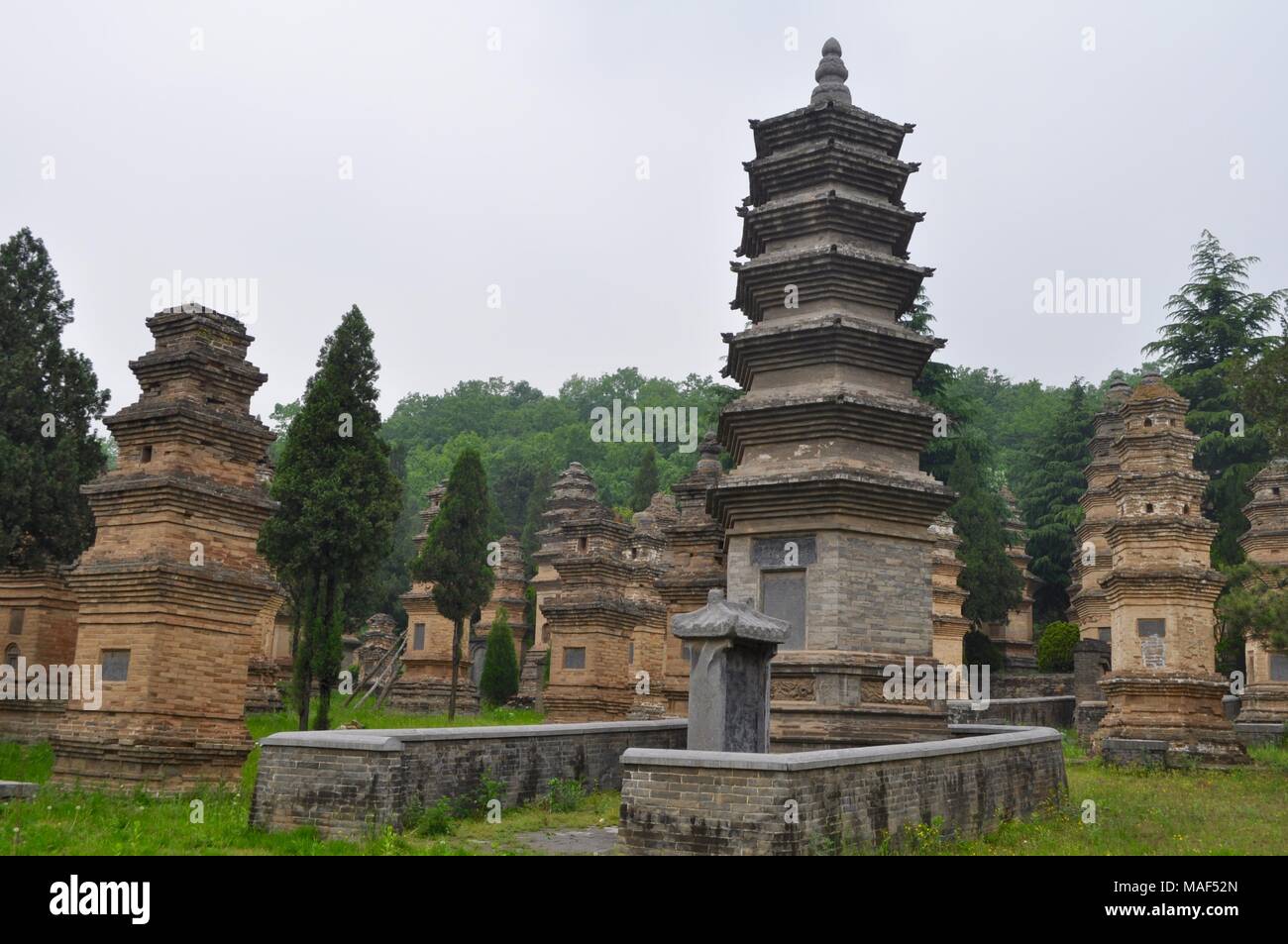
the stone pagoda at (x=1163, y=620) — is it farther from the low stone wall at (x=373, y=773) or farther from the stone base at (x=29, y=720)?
the stone base at (x=29, y=720)

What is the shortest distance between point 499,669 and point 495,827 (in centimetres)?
2970

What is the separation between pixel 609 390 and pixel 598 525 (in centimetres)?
8572

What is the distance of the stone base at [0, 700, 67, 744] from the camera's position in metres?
21.0

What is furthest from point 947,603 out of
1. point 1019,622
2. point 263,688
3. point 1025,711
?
point 263,688

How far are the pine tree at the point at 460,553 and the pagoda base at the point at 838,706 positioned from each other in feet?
62.2

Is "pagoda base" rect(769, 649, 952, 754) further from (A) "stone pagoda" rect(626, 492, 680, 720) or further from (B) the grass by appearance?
(A) "stone pagoda" rect(626, 492, 680, 720)

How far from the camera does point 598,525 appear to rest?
33719 mm

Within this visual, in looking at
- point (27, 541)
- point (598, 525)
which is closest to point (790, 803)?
point (27, 541)

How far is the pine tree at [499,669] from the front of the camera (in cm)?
4238

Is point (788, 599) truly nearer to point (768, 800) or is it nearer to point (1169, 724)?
point (768, 800)

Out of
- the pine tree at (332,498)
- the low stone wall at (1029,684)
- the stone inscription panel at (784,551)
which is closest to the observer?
the stone inscription panel at (784,551)

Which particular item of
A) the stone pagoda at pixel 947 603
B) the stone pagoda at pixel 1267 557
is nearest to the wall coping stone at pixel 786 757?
the stone pagoda at pixel 1267 557

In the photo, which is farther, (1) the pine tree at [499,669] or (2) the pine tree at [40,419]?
(1) the pine tree at [499,669]

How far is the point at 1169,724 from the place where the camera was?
2500 cm
